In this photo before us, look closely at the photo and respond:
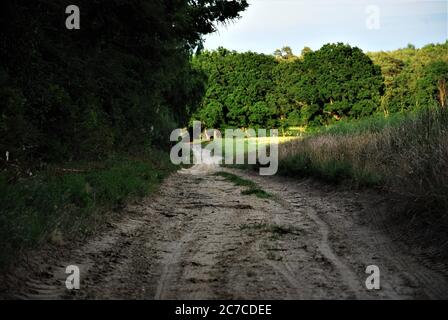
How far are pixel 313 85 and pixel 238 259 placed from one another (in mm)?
57710

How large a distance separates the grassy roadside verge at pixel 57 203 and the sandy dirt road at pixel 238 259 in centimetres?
26

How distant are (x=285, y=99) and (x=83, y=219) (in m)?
56.3

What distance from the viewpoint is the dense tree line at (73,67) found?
6.68 meters

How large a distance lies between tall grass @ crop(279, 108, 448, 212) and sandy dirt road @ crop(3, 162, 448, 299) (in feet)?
2.88

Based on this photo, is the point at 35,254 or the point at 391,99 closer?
the point at 35,254

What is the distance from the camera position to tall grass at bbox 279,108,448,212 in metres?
6.23

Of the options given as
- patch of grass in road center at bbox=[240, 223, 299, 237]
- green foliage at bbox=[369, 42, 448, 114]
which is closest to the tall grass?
patch of grass in road center at bbox=[240, 223, 299, 237]

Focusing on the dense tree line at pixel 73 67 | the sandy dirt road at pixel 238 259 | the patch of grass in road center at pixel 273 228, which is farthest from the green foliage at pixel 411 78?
the patch of grass in road center at pixel 273 228

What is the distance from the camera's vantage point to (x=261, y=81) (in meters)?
64.9

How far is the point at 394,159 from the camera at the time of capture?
9.51 m

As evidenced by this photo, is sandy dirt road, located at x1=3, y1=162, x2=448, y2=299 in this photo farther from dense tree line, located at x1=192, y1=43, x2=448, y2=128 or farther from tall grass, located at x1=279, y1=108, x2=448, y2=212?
dense tree line, located at x1=192, y1=43, x2=448, y2=128

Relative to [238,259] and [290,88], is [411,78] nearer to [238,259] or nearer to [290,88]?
[290,88]
